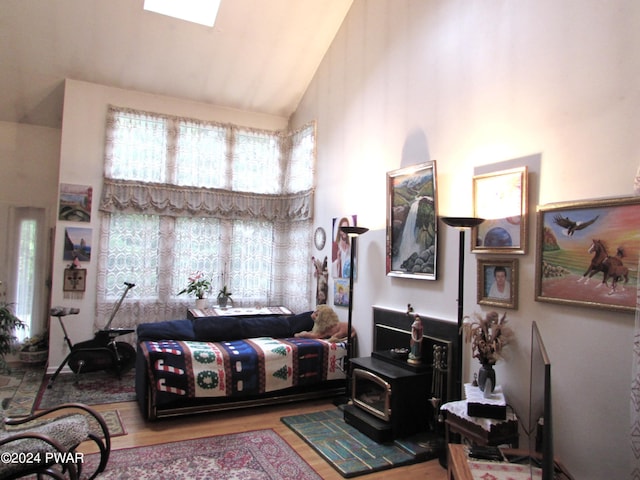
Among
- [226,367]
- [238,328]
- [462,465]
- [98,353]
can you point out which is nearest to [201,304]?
[238,328]

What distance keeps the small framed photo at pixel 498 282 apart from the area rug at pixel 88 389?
12.2 ft

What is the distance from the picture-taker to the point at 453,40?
395 cm

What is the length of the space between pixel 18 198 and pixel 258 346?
4.18 metres

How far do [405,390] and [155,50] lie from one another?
16.2ft

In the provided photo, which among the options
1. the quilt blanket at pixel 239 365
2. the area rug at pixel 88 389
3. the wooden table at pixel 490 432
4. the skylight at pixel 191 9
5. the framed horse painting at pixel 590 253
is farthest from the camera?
the skylight at pixel 191 9

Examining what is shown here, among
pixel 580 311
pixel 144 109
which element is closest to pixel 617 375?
pixel 580 311

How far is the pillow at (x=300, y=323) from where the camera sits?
558cm

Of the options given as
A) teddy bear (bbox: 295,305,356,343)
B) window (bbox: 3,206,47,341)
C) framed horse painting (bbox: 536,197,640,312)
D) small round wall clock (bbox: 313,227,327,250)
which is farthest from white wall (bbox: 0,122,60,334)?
framed horse painting (bbox: 536,197,640,312)

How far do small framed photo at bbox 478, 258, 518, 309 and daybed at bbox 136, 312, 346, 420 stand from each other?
2.00 m

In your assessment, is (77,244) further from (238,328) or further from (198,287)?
(238,328)

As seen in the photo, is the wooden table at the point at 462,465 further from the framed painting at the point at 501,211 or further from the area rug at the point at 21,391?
the area rug at the point at 21,391

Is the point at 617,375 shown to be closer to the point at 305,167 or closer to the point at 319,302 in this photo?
the point at 319,302

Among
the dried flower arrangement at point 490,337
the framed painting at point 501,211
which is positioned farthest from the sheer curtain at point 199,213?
the dried flower arrangement at point 490,337

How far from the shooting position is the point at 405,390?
12.4 ft
